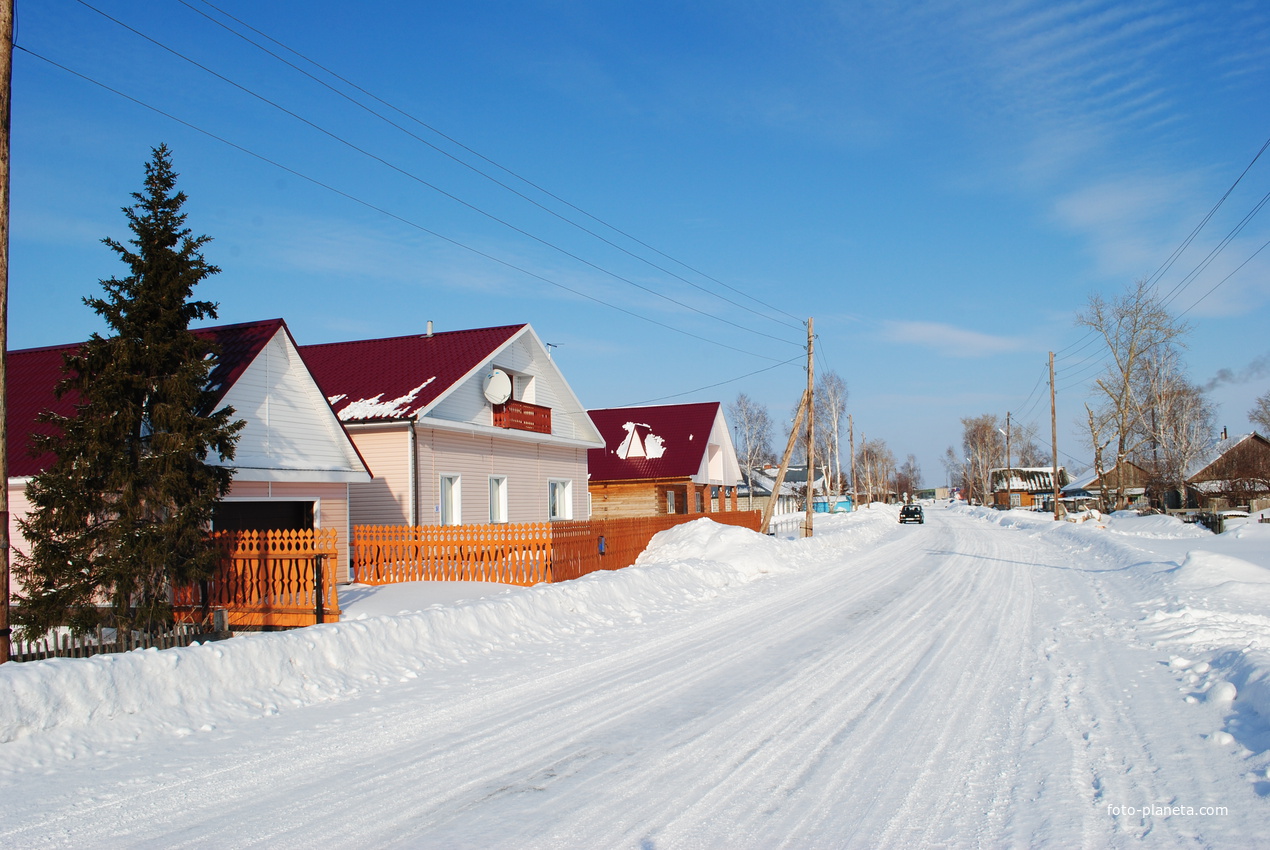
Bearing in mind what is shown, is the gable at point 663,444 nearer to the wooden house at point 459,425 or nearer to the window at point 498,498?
the wooden house at point 459,425

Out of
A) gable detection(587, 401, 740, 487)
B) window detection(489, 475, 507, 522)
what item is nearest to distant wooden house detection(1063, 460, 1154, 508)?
gable detection(587, 401, 740, 487)

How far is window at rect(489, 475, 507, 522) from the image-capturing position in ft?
83.1

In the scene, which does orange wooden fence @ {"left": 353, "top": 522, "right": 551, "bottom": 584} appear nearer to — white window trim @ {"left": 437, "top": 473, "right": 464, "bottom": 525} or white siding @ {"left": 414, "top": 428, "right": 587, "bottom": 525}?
white siding @ {"left": 414, "top": 428, "right": 587, "bottom": 525}

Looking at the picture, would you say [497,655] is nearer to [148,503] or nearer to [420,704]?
[420,704]

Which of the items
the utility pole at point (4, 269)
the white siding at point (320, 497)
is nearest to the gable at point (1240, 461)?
the white siding at point (320, 497)

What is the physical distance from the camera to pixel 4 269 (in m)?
8.35

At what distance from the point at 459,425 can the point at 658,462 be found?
66.5 feet

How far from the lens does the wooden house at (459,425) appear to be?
2194 centimetres

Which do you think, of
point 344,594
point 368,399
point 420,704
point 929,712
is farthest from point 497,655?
point 368,399

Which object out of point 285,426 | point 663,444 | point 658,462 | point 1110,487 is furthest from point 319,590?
point 1110,487

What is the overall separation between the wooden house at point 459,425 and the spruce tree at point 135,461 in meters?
9.45

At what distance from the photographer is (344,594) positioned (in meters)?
16.3

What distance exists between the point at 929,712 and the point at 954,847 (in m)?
3.04

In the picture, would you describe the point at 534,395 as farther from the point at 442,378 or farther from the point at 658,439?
the point at 658,439
